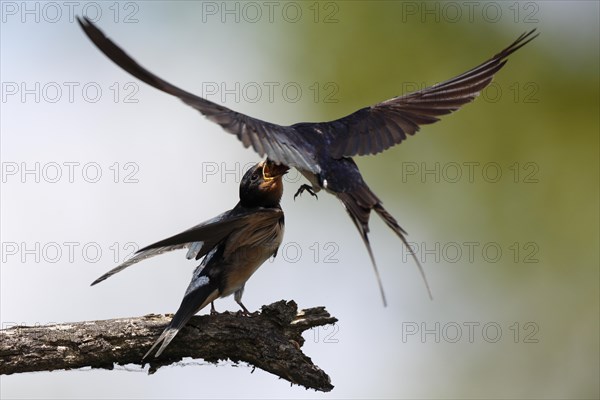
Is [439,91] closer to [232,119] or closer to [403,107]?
[403,107]

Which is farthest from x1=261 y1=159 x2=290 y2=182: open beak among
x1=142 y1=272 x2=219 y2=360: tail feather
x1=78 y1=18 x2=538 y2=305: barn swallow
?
x1=142 y1=272 x2=219 y2=360: tail feather

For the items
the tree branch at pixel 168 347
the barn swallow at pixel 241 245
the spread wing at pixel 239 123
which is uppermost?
the spread wing at pixel 239 123

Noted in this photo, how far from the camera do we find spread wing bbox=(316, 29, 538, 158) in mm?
5520

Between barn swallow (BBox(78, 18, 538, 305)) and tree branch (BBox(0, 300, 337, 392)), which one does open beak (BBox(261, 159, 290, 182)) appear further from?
tree branch (BBox(0, 300, 337, 392))

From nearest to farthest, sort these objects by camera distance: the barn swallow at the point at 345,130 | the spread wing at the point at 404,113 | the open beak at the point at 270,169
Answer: the barn swallow at the point at 345,130, the open beak at the point at 270,169, the spread wing at the point at 404,113

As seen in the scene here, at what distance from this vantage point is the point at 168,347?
16.0 ft

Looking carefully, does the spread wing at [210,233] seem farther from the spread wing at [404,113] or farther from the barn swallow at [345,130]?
the spread wing at [404,113]

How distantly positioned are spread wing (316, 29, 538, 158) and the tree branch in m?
1.11

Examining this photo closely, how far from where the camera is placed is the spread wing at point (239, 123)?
396 centimetres

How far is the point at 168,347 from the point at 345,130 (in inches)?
66.5

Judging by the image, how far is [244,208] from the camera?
16.6ft

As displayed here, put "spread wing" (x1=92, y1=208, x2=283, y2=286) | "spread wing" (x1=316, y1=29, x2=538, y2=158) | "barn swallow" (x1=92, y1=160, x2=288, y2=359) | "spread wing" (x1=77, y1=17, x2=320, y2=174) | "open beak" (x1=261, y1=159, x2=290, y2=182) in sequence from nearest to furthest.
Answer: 1. "spread wing" (x1=77, y1=17, x2=320, y2=174)
2. "spread wing" (x1=92, y1=208, x2=283, y2=286)
3. "barn swallow" (x1=92, y1=160, x2=288, y2=359)
4. "open beak" (x1=261, y1=159, x2=290, y2=182)
5. "spread wing" (x1=316, y1=29, x2=538, y2=158)

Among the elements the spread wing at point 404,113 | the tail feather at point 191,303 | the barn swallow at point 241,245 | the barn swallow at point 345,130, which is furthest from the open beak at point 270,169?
the tail feather at point 191,303

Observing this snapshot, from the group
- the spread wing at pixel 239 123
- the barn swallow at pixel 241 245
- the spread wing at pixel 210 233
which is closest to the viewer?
the spread wing at pixel 239 123
